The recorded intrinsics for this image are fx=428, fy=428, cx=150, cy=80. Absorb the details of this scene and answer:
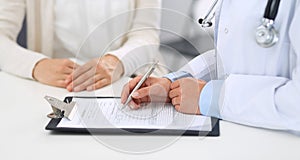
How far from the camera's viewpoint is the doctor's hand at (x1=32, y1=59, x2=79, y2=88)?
3.80 feet

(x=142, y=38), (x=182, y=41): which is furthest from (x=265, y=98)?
Answer: (x=142, y=38)

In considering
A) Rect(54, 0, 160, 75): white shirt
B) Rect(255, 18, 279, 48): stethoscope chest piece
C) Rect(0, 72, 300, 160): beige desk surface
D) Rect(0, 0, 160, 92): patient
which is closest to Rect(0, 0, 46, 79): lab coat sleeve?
Rect(0, 0, 160, 92): patient

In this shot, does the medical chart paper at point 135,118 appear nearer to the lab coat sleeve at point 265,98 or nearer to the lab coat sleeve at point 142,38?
the lab coat sleeve at point 265,98

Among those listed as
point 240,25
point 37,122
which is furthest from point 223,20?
point 37,122

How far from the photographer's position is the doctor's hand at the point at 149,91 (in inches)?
35.9

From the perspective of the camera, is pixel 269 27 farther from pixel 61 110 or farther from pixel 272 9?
pixel 61 110

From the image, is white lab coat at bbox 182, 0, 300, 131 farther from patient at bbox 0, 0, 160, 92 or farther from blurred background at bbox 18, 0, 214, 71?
patient at bbox 0, 0, 160, 92

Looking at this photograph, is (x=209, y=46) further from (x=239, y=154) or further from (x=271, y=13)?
(x=239, y=154)

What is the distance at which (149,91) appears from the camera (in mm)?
920

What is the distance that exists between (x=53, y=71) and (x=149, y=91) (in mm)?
382

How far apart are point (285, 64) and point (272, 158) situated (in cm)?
22

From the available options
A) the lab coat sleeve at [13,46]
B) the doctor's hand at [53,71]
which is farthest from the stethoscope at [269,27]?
the lab coat sleeve at [13,46]

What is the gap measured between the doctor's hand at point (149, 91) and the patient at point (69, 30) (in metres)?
0.29

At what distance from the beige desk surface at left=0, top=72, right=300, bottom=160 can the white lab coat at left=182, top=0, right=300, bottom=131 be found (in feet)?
0.12
